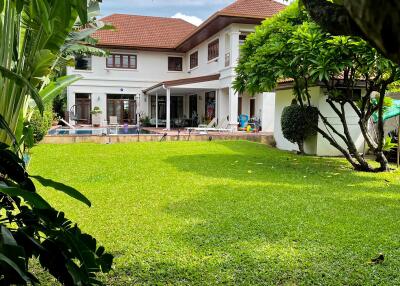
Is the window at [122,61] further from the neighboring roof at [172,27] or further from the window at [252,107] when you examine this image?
the window at [252,107]

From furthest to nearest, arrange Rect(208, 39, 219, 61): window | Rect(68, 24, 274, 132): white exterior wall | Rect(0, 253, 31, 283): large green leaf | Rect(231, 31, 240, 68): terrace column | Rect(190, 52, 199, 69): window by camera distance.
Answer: Rect(190, 52, 199, 69): window < Rect(68, 24, 274, 132): white exterior wall < Rect(208, 39, 219, 61): window < Rect(231, 31, 240, 68): terrace column < Rect(0, 253, 31, 283): large green leaf

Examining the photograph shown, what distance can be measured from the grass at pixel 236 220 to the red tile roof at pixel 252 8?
12.6m

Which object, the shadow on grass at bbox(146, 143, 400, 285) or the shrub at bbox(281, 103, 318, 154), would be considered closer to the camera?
the shadow on grass at bbox(146, 143, 400, 285)

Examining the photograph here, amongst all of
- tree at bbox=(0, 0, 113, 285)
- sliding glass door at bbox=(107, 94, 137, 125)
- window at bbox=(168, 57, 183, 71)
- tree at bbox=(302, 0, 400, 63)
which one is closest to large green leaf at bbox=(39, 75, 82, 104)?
tree at bbox=(0, 0, 113, 285)

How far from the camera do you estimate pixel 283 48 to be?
10.7 metres

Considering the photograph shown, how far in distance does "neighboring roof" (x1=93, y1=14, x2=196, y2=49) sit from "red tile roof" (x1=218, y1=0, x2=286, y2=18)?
1038 centimetres

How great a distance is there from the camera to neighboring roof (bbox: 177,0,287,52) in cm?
2234

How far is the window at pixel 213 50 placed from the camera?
87.1ft

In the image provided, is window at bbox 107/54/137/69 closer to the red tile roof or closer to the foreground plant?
the red tile roof

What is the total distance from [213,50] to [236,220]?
74.2 ft

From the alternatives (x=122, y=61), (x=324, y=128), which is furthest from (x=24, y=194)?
(x=122, y=61)

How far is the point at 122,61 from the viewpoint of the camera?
109ft

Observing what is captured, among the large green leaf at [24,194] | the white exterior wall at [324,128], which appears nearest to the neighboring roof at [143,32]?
the white exterior wall at [324,128]

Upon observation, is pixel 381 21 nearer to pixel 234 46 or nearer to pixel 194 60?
pixel 234 46
